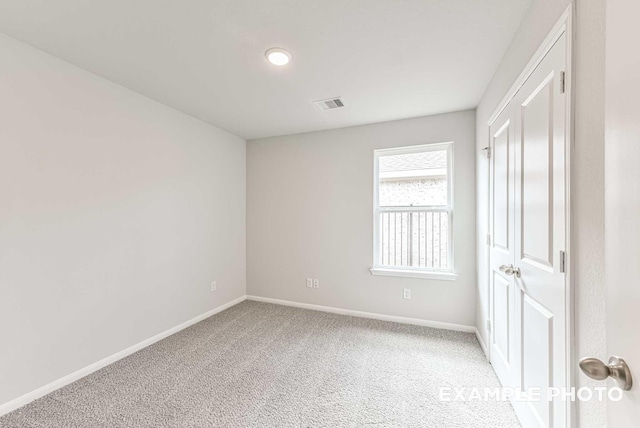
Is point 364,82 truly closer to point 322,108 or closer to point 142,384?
point 322,108

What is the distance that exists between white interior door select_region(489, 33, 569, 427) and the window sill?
1022 mm

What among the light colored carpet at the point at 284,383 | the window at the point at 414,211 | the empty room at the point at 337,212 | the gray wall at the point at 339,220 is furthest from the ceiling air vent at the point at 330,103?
the light colored carpet at the point at 284,383

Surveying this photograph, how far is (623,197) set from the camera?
22.8 inches

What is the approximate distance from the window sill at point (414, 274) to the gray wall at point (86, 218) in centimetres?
226

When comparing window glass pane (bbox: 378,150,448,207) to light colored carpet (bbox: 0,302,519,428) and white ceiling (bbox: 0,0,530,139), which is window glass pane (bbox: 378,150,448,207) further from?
light colored carpet (bbox: 0,302,519,428)

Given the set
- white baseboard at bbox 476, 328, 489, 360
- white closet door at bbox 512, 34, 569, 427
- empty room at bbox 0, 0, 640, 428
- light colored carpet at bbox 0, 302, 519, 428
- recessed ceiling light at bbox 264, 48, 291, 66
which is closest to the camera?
empty room at bbox 0, 0, 640, 428

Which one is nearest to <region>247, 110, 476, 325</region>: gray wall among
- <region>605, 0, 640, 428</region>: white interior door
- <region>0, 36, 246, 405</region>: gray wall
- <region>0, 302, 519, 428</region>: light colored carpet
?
<region>0, 302, 519, 428</region>: light colored carpet

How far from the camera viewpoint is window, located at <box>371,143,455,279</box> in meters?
3.10

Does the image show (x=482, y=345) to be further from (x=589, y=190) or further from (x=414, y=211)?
(x=589, y=190)

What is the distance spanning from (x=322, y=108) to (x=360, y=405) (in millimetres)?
2734

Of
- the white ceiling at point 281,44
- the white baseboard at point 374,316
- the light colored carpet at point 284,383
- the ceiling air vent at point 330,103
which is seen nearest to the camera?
the white ceiling at point 281,44

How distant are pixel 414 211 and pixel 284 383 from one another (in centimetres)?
233

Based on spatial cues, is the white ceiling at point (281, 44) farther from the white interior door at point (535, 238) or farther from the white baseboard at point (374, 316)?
the white baseboard at point (374, 316)

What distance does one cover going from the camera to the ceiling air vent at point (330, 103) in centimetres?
268
